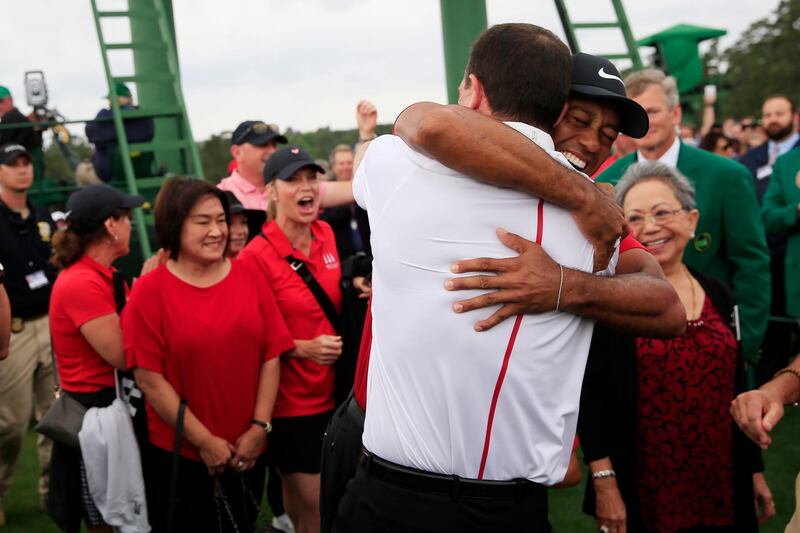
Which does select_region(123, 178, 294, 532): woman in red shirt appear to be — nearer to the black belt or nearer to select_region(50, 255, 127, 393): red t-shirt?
select_region(50, 255, 127, 393): red t-shirt

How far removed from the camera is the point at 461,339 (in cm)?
199

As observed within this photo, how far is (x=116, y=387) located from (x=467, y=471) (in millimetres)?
Answer: 2605

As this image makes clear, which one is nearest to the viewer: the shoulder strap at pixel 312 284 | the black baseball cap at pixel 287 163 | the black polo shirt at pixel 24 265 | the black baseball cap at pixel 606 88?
the black baseball cap at pixel 606 88

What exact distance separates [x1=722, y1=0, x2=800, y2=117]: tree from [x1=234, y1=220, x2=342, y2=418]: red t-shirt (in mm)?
50510

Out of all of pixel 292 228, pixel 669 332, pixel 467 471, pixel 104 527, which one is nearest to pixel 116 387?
pixel 104 527

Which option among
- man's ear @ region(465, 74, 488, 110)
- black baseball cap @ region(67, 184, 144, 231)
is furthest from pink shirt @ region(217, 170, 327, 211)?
man's ear @ region(465, 74, 488, 110)

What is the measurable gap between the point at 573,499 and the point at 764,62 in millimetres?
59289

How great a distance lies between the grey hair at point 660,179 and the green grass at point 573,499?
2427 millimetres

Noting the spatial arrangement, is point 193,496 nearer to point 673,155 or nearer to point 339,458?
point 339,458

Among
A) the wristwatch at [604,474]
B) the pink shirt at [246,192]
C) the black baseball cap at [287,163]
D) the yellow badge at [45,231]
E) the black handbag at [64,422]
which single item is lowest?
the wristwatch at [604,474]

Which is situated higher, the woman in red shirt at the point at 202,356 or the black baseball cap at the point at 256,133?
the black baseball cap at the point at 256,133

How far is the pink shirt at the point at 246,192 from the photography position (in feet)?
17.9

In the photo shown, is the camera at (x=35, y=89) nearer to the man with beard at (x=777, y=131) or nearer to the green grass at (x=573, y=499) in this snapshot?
the green grass at (x=573, y=499)

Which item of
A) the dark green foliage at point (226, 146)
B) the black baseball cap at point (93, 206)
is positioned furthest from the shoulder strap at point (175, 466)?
the dark green foliage at point (226, 146)
